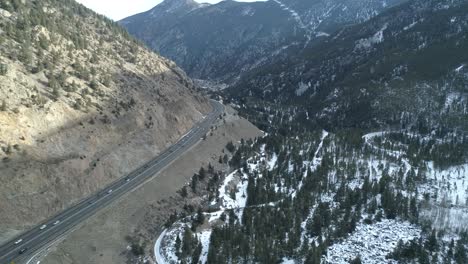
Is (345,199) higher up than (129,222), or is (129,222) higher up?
(129,222)

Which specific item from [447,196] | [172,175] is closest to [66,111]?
[172,175]

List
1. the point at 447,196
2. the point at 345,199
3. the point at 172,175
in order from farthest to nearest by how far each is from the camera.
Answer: the point at 172,175 < the point at 447,196 < the point at 345,199

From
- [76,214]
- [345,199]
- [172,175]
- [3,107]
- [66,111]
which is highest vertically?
[3,107]

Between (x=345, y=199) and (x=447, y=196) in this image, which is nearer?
(x=345, y=199)

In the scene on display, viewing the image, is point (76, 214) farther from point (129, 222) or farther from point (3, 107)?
point (3, 107)

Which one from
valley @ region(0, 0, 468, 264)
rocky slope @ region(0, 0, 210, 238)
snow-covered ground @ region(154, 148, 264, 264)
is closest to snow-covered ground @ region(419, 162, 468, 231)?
valley @ region(0, 0, 468, 264)

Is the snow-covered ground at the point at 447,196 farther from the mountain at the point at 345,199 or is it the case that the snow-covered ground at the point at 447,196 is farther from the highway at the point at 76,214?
the highway at the point at 76,214

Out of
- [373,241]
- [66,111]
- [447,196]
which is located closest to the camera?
[373,241]
